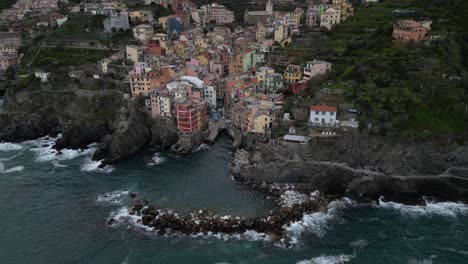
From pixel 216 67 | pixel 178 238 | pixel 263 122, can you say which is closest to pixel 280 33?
pixel 216 67

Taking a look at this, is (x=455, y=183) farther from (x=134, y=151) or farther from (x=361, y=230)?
(x=134, y=151)

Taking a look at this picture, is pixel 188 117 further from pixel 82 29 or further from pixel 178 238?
pixel 82 29

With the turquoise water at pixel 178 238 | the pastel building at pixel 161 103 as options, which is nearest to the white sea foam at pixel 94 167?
the turquoise water at pixel 178 238

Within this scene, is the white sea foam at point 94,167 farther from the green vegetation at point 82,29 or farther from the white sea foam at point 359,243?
the green vegetation at point 82,29

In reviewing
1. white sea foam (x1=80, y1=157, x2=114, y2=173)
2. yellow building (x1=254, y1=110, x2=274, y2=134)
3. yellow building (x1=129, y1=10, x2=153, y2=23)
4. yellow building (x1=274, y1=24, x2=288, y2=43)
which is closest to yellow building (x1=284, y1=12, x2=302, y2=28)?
yellow building (x1=274, y1=24, x2=288, y2=43)

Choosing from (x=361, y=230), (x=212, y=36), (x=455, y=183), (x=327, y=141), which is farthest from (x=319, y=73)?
(x=212, y=36)
